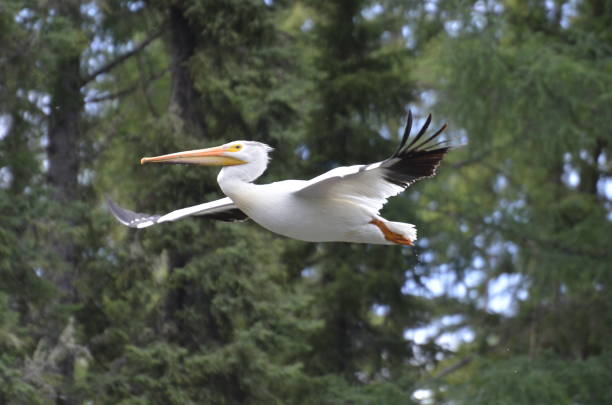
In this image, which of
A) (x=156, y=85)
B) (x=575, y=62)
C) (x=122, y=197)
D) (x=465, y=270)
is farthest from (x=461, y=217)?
(x=122, y=197)

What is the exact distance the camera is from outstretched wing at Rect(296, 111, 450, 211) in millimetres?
7820

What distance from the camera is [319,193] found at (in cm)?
834

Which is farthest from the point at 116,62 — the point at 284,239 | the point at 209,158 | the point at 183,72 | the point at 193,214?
the point at 209,158

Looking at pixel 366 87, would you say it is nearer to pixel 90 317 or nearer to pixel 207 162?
pixel 90 317

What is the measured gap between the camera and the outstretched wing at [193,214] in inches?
363

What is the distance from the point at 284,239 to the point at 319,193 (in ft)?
20.0

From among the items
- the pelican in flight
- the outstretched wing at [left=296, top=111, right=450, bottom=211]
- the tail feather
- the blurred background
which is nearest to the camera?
the outstretched wing at [left=296, top=111, right=450, bottom=211]

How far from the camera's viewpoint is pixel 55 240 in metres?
12.5

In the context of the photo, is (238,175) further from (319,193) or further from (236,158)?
(319,193)

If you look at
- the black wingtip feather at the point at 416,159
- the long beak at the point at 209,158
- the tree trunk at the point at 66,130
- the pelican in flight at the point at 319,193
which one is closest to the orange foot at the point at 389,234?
the pelican in flight at the point at 319,193

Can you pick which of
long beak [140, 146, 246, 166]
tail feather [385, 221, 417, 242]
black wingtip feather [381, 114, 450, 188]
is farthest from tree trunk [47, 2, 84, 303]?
black wingtip feather [381, 114, 450, 188]

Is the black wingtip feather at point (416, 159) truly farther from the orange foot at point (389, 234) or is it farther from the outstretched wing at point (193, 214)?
the outstretched wing at point (193, 214)

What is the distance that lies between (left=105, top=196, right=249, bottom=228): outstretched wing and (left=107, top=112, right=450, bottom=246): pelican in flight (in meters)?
0.51

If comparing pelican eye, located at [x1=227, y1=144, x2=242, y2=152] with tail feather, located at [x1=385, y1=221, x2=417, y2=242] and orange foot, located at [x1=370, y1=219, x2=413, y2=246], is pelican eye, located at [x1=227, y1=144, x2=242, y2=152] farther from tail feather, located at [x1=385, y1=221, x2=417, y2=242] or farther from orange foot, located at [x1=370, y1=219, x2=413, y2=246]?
tail feather, located at [x1=385, y1=221, x2=417, y2=242]
